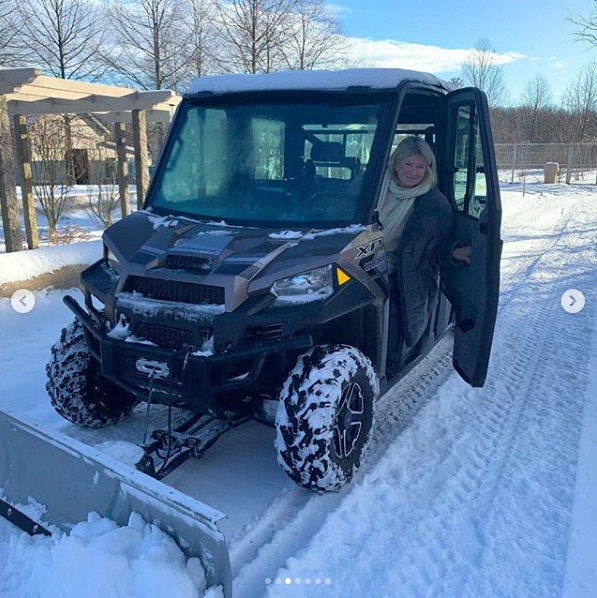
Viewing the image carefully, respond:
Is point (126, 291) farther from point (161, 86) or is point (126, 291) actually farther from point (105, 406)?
point (161, 86)

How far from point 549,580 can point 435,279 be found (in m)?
2.09

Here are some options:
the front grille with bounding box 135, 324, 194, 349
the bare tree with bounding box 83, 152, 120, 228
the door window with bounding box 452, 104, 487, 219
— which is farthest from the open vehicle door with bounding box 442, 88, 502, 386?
the bare tree with bounding box 83, 152, 120, 228

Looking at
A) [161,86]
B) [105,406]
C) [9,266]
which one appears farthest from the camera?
[161,86]

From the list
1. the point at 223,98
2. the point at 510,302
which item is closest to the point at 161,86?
the point at 510,302

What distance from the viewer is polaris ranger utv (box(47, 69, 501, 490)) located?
3.10 meters

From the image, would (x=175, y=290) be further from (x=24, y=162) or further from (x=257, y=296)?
(x=24, y=162)

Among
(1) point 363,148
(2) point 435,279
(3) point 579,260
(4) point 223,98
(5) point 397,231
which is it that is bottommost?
(3) point 579,260

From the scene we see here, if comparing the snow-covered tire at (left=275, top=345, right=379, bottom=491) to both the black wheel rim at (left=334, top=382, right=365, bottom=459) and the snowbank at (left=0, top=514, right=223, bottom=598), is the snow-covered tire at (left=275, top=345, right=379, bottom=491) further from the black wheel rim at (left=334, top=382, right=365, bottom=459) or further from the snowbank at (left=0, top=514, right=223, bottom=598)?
the snowbank at (left=0, top=514, right=223, bottom=598)

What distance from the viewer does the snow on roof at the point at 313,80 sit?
3.66 metres

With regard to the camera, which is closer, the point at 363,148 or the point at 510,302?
the point at 363,148

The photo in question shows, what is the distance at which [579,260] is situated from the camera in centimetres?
1021

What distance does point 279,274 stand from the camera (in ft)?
10.2

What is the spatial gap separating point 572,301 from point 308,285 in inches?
218

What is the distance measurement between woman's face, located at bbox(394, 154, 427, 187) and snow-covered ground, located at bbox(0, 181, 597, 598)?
1632 millimetres
